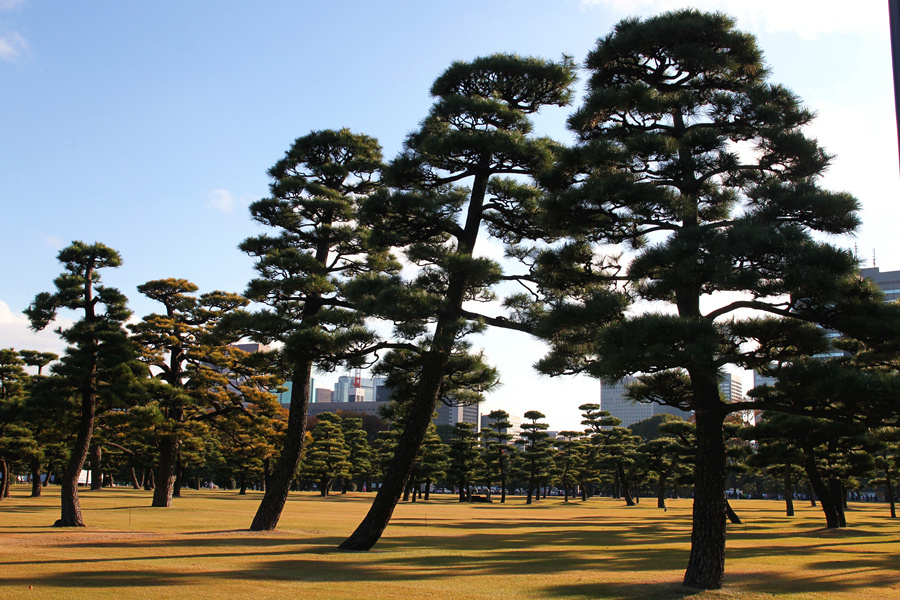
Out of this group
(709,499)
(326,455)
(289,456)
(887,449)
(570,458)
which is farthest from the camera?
(570,458)

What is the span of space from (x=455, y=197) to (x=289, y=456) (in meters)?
7.38

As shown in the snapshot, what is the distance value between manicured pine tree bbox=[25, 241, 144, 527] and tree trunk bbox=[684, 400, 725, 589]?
13621 mm

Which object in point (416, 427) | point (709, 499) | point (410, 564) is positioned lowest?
point (410, 564)

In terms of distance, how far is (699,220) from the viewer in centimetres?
1028

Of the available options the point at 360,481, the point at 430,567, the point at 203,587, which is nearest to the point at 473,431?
the point at 360,481

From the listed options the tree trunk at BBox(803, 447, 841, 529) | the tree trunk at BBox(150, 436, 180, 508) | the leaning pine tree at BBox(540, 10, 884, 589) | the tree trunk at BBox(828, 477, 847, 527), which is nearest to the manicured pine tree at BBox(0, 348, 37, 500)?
the tree trunk at BBox(150, 436, 180, 508)

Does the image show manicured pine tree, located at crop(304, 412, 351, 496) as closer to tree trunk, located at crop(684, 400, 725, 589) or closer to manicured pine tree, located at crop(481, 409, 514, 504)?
manicured pine tree, located at crop(481, 409, 514, 504)

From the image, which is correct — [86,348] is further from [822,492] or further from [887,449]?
[887,449]

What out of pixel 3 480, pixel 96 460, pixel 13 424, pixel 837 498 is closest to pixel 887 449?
pixel 837 498

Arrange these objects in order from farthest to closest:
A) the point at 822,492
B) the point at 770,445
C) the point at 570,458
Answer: the point at 570,458
the point at 770,445
the point at 822,492

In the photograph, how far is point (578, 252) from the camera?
33.1 feet

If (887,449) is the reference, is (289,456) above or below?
above

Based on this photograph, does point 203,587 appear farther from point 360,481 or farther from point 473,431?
point 360,481

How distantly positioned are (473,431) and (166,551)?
3511cm
